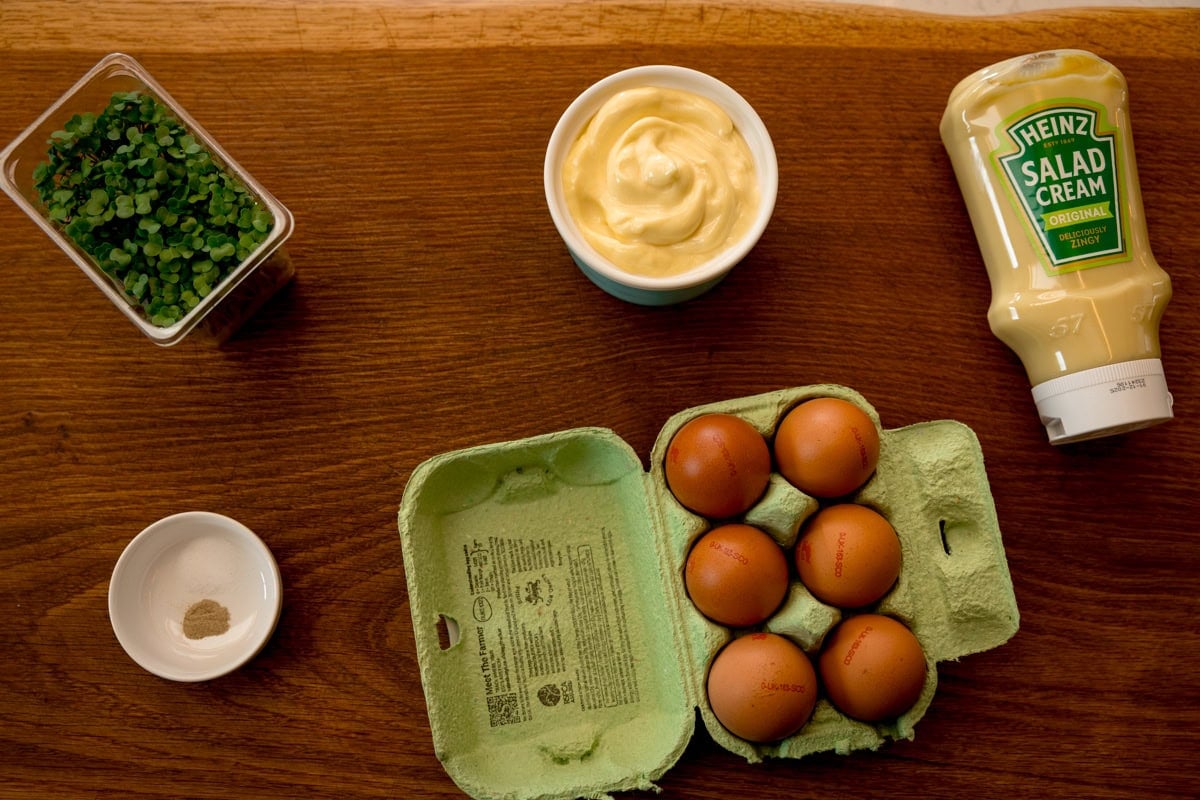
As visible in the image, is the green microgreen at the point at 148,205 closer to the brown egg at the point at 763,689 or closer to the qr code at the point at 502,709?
the qr code at the point at 502,709

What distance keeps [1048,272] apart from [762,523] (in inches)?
16.4

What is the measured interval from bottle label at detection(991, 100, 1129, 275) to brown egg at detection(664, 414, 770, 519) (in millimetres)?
394

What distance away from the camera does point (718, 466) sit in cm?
78

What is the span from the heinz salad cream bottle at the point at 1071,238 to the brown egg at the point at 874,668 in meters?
0.30

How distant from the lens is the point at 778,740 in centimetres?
81

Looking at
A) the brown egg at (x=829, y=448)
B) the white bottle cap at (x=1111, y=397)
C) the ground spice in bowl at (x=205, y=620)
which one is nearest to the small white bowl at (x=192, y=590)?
the ground spice in bowl at (x=205, y=620)

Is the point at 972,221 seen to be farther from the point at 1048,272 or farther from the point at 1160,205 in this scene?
the point at 1160,205

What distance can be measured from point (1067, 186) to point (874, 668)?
553 millimetres

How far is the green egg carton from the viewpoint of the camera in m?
0.83

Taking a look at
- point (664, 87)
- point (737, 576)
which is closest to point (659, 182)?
point (664, 87)

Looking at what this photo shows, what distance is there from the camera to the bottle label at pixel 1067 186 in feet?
2.84

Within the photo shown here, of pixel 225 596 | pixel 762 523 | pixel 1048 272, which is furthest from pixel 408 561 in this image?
pixel 1048 272

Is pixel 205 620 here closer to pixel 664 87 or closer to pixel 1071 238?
pixel 664 87

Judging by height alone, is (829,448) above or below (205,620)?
above
